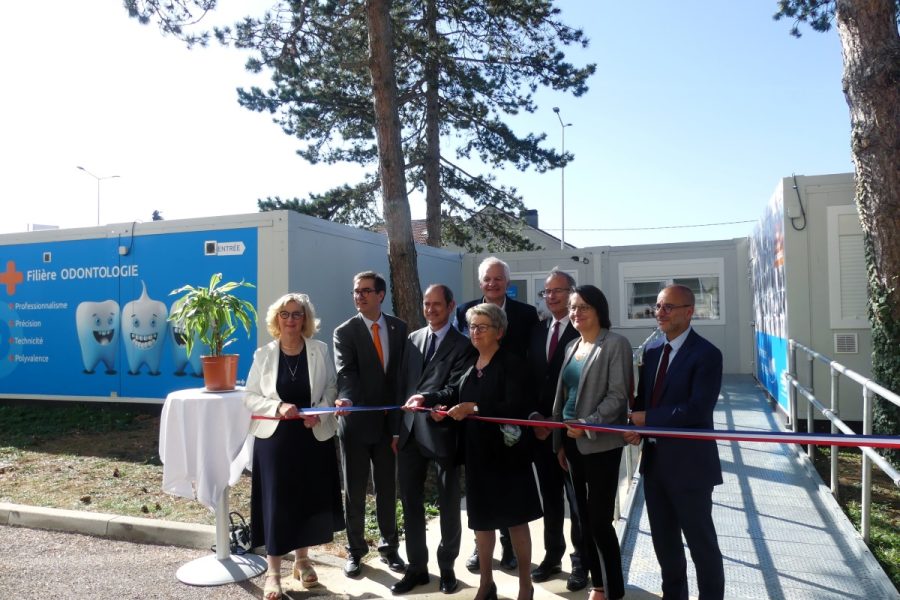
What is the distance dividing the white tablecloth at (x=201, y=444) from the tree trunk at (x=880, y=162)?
18.2ft

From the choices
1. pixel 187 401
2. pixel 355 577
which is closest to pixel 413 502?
pixel 355 577

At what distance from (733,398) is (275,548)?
26.0 feet

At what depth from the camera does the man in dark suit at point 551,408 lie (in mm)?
3900

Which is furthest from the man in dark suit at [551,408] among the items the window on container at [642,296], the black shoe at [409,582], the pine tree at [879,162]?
the window on container at [642,296]

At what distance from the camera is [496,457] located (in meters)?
3.56

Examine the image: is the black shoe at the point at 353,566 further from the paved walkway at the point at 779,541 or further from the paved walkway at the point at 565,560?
the paved walkway at the point at 779,541

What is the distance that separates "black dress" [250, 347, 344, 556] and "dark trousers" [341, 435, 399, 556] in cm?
17

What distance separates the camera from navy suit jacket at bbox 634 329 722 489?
10.1 feet

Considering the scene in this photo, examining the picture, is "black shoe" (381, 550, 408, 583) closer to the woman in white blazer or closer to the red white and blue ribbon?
the woman in white blazer

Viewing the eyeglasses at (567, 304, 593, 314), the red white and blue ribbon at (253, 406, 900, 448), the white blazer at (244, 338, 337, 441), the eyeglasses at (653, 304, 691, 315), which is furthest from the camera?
the white blazer at (244, 338, 337, 441)

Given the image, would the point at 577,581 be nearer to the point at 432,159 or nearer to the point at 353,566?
the point at 353,566

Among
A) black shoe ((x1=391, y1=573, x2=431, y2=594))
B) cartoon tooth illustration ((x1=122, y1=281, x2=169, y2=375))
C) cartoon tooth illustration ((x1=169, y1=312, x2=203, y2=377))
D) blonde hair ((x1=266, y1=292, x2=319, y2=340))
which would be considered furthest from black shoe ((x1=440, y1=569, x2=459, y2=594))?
cartoon tooth illustration ((x1=122, y1=281, x2=169, y2=375))

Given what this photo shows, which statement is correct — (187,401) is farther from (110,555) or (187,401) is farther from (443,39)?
(443,39)

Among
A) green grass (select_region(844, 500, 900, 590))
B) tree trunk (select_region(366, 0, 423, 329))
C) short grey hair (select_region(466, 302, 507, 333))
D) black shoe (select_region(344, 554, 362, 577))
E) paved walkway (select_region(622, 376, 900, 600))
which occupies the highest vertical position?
tree trunk (select_region(366, 0, 423, 329))
